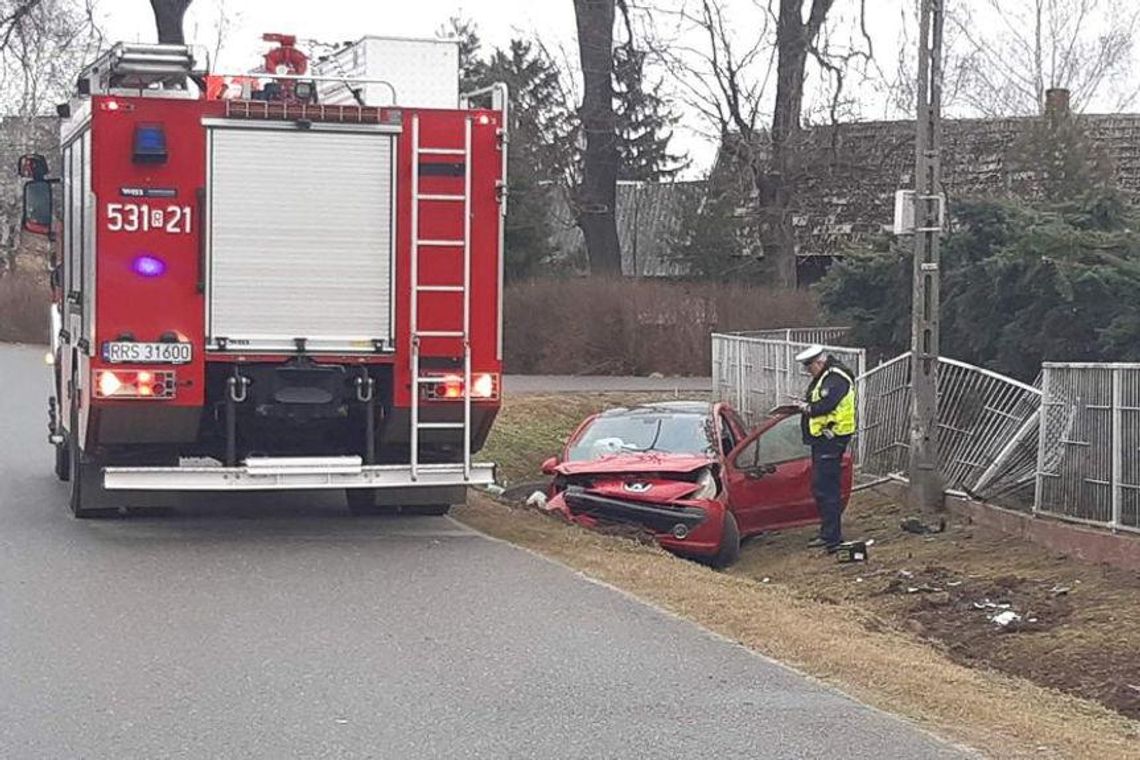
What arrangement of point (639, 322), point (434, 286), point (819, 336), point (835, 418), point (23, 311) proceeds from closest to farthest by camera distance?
point (434, 286), point (835, 418), point (819, 336), point (639, 322), point (23, 311)

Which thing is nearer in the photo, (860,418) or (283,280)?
(283,280)

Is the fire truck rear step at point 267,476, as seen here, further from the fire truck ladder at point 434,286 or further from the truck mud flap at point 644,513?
the truck mud flap at point 644,513

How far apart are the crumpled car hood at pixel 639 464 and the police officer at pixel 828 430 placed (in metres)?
0.89

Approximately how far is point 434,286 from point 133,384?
7.29 ft

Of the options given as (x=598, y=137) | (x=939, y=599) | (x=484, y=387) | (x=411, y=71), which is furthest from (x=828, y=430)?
(x=598, y=137)

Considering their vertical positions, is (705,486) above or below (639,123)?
below

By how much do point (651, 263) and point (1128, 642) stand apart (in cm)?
4058

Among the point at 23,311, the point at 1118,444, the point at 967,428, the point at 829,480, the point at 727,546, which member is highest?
the point at 23,311

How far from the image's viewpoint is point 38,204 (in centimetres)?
1516

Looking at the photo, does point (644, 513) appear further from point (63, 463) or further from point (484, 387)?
point (63, 463)

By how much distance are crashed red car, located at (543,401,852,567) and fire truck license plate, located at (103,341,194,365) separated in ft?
12.8

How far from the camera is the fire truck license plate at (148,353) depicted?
1190 centimetres

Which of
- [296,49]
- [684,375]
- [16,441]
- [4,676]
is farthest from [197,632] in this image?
[684,375]

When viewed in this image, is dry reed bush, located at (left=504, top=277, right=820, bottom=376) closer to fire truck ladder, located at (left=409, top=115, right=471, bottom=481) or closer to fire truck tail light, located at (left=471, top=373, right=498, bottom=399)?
fire truck tail light, located at (left=471, top=373, right=498, bottom=399)
